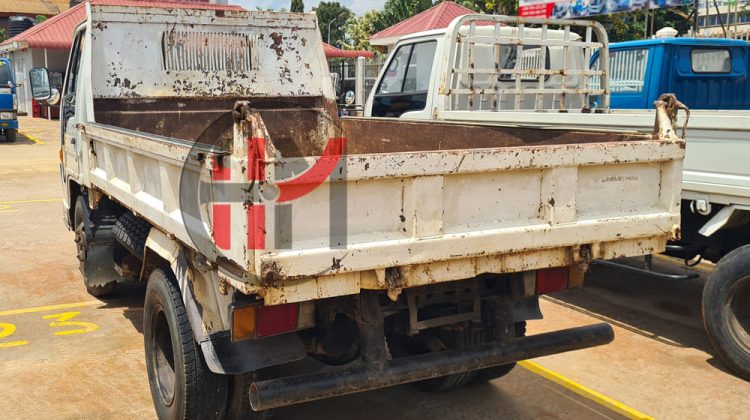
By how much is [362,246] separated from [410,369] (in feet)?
2.09

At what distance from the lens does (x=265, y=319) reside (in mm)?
3029

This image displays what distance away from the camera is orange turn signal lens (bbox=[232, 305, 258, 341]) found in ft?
9.72

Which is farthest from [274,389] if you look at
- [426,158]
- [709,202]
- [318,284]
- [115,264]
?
[709,202]

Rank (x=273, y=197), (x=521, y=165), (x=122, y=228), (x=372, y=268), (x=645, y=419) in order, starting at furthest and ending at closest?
1. (x=122, y=228)
2. (x=645, y=419)
3. (x=521, y=165)
4. (x=372, y=268)
5. (x=273, y=197)

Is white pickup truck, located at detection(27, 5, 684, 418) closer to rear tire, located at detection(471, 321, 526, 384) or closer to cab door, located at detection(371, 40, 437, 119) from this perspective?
rear tire, located at detection(471, 321, 526, 384)

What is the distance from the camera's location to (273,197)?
8.91 feet

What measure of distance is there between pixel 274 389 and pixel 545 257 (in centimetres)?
134

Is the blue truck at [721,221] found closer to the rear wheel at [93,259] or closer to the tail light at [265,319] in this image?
the tail light at [265,319]

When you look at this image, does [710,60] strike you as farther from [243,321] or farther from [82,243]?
[243,321]

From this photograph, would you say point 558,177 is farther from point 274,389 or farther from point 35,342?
point 35,342

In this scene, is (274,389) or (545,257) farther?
(545,257)

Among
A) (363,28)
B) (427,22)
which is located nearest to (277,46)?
(427,22)

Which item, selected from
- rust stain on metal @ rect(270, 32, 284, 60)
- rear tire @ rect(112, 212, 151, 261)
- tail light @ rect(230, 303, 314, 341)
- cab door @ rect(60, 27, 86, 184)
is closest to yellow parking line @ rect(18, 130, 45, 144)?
cab door @ rect(60, 27, 86, 184)

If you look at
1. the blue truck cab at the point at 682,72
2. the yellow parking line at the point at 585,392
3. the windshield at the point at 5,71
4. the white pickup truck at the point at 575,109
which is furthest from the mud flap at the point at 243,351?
the windshield at the point at 5,71
